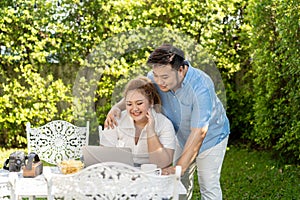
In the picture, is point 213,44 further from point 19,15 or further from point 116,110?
point 116,110

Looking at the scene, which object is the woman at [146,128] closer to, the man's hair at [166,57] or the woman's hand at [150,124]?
the woman's hand at [150,124]

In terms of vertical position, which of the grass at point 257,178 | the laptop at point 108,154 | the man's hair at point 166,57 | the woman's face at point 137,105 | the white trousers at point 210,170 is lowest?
the grass at point 257,178

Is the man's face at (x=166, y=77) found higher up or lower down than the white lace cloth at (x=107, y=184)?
higher up

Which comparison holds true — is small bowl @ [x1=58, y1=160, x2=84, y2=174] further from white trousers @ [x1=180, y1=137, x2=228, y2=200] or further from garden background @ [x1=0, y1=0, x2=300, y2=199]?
garden background @ [x1=0, y1=0, x2=300, y2=199]

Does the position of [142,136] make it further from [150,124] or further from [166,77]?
[166,77]

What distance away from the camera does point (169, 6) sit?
20.3 ft

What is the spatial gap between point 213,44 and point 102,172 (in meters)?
4.37

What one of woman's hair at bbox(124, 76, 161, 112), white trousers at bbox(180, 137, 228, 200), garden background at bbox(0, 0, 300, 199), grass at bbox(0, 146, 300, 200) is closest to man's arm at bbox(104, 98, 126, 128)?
woman's hair at bbox(124, 76, 161, 112)

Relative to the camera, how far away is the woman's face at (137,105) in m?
2.79

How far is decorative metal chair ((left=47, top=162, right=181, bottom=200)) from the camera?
2158 millimetres

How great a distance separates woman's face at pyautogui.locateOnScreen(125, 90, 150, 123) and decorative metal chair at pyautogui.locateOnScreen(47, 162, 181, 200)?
0.65 m

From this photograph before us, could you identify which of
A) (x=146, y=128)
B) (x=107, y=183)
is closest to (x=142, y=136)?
(x=146, y=128)

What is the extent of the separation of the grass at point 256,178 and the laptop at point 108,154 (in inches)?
70.1

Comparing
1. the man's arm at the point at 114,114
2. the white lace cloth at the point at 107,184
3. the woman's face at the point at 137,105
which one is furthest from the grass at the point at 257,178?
the white lace cloth at the point at 107,184
